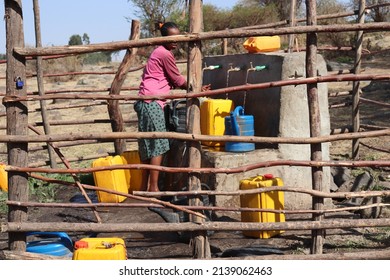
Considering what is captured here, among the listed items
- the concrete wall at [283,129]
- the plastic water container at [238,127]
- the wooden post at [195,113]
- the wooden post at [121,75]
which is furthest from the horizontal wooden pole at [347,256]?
the wooden post at [121,75]

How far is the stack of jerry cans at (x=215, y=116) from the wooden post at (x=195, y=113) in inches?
63.8

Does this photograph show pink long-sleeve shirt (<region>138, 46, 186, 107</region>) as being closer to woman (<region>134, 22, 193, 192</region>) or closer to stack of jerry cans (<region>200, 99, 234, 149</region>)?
woman (<region>134, 22, 193, 192</region>)

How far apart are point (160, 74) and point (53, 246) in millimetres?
2144

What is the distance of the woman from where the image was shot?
5.89 meters

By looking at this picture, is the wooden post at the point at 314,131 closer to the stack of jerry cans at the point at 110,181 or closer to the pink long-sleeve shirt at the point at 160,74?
the pink long-sleeve shirt at the point at 160,74

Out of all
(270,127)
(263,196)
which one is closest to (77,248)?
(263,196)

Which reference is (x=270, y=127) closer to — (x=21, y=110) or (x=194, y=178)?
(x=194, y=178)

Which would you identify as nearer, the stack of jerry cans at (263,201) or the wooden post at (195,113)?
the wooden post at (195,113)

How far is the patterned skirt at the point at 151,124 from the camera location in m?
5.94

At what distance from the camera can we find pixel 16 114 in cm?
421

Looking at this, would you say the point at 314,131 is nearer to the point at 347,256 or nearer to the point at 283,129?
the point at 347,256

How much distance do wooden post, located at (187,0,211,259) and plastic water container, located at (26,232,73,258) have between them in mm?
885

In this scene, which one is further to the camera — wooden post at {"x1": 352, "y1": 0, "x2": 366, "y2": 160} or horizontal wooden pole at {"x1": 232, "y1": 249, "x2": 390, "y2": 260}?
wooden post at {"x1": 352, "y1": 0, "x2": 366, "y2": 160}

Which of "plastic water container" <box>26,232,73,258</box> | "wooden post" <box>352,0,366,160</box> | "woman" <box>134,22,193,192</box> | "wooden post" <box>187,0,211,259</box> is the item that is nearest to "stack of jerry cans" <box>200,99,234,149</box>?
"woman" <box>134,22,193,192</box>
